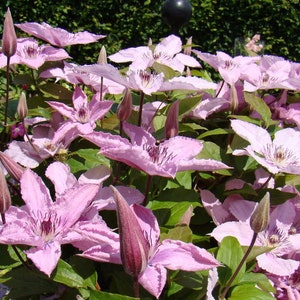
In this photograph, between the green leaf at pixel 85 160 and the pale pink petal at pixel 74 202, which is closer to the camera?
the pale pink petal at pixel 74 202

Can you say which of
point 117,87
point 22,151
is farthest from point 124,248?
point 117,87

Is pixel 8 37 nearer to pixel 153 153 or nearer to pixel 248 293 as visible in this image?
pixel 153 153

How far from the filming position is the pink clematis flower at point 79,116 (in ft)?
2.85

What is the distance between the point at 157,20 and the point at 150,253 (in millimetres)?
4682

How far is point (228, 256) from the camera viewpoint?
71cm

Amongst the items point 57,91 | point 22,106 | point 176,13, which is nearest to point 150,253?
point 22,106

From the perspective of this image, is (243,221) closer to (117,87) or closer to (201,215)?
(201,215)

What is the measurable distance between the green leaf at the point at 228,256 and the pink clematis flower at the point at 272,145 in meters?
0.15

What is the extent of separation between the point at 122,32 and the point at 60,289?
4.47 m

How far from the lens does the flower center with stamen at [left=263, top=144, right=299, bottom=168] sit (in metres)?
0.82

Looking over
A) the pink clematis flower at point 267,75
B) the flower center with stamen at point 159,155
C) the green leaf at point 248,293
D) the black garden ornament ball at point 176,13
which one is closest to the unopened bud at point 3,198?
the flower center with stamen at point 159,155

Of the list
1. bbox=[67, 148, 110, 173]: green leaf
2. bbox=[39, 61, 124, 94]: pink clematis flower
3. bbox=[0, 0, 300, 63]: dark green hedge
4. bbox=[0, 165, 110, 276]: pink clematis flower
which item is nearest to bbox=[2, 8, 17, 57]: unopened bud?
bbox=[39, 61, 124, 94]: pink clematis flower

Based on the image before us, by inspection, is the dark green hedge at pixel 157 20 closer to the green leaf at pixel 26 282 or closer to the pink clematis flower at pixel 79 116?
the pink clematis flower at pixel 79 116

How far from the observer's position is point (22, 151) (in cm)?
91
